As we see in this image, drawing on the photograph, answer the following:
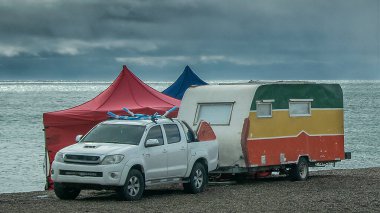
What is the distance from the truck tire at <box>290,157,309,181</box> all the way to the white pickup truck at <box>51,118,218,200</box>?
3.82 meters

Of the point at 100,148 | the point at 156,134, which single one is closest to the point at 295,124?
the point at 156,134

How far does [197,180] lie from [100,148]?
134 inches

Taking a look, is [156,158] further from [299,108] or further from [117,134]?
[299,108]

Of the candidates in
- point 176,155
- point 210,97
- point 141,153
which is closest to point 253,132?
point 210,97

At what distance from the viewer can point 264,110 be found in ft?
79.2

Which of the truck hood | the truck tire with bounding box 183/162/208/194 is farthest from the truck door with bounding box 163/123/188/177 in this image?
the truck hood

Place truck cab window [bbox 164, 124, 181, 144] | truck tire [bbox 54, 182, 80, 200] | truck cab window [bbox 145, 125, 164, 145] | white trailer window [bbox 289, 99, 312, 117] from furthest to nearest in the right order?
white trailer window [bbox 289, 99, 312, 117] < truck cab window [bbox 164, 124, 181, 144] < truck cab window [bbox 145, 125, 164, 145] < truck tire [bbox 54, 182, 80, 200]

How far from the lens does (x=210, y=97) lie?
2414 centimetres

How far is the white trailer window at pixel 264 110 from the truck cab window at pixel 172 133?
129 inches

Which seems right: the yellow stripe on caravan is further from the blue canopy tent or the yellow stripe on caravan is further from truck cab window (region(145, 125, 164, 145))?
the blue canopy tent

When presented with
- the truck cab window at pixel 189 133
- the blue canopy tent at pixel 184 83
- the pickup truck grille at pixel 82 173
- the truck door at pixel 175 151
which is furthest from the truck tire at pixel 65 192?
the blue canopy tent at pixel 184 83

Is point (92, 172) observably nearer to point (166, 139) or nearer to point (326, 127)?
point (166, 139)

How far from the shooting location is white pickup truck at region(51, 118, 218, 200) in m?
18.8

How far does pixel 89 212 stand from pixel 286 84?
31.7 ft
